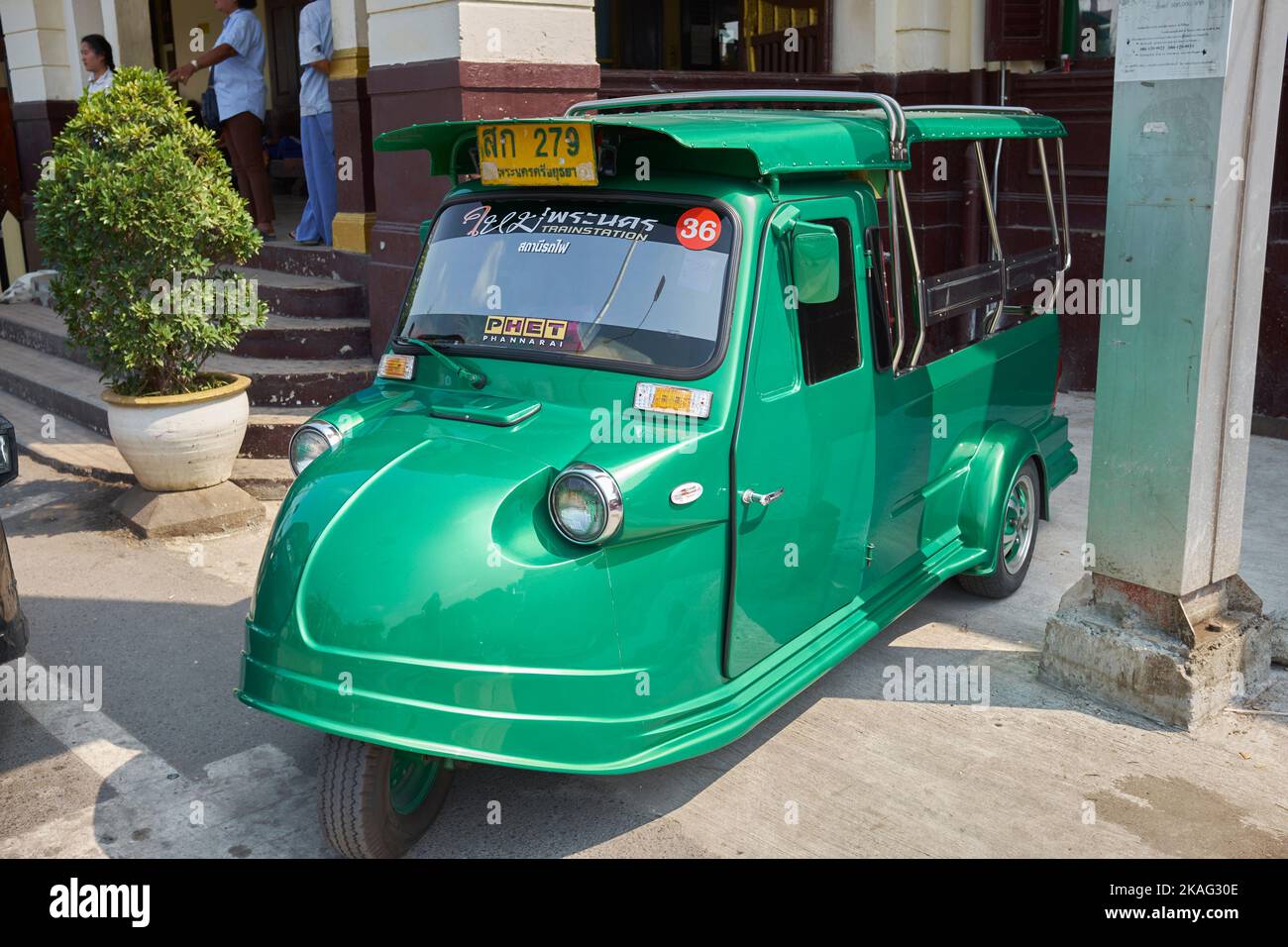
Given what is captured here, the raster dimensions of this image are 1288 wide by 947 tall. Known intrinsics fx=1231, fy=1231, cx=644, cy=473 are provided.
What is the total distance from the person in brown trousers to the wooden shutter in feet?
19.6

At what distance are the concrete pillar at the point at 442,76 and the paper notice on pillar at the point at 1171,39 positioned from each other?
4.02m

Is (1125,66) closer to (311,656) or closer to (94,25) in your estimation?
(311,656)

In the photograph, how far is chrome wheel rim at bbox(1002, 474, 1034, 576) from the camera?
5750mm

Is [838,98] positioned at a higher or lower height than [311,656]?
higher

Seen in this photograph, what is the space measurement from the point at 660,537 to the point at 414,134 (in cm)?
191

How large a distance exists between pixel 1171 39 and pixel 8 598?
4.59m

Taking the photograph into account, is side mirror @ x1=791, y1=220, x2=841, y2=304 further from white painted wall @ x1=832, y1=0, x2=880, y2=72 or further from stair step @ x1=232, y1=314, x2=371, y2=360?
white painted wall @ x1=832, y1=0, x2=880, y2=72

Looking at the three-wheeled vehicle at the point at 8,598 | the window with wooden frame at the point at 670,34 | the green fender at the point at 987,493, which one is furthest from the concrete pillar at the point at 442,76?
the window with wooden frame at the point at 670,34

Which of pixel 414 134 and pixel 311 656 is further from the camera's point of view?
pixel 414 134

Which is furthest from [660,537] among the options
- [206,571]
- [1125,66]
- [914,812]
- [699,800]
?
[206,571]

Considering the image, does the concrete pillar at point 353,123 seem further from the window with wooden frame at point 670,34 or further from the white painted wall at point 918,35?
the window with wooden frame at point 670,34

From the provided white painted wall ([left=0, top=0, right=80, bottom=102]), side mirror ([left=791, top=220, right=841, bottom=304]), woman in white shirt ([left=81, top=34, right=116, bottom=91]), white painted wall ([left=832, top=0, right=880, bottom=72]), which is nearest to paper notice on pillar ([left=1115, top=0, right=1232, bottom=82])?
side mirror ([left=791, top=220, right=841, bottom=304])

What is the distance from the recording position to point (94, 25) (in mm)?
13016

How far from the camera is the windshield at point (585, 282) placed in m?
3.92
